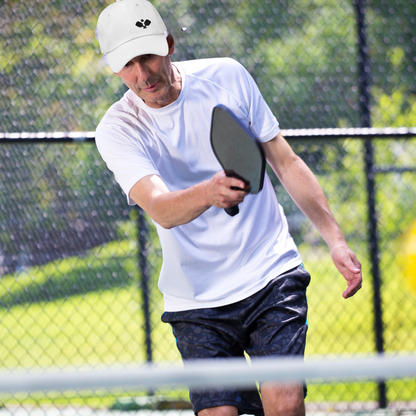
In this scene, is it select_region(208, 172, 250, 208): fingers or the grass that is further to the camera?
the grass

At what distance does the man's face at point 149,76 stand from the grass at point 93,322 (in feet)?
5.20

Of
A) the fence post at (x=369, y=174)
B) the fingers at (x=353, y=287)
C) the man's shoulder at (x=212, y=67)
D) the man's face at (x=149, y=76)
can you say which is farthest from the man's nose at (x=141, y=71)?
the fence post at (x=369, y=174)

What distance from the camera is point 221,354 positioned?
1.77 m

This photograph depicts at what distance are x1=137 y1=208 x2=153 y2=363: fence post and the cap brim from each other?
157cm

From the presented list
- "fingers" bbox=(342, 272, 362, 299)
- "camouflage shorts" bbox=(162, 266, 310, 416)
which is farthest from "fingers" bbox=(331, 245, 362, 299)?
"camouflage shorts" bbox=(162, 266, 310, 416)

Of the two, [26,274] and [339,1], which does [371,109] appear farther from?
[26,274]

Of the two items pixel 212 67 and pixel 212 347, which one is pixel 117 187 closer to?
pixel 212 67

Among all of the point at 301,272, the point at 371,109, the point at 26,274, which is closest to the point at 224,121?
the point at 301,272

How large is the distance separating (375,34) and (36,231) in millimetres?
2524

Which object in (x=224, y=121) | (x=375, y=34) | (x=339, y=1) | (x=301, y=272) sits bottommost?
(x=301, y=272)

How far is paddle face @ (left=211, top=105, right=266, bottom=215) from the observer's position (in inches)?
55.3

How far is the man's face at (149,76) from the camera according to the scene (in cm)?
167

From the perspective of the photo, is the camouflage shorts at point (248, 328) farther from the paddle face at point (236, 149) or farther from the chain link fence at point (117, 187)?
the chain link fence at point (117, 187)

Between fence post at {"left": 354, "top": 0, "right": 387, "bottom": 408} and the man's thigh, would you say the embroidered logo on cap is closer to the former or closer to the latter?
the man's thigh
